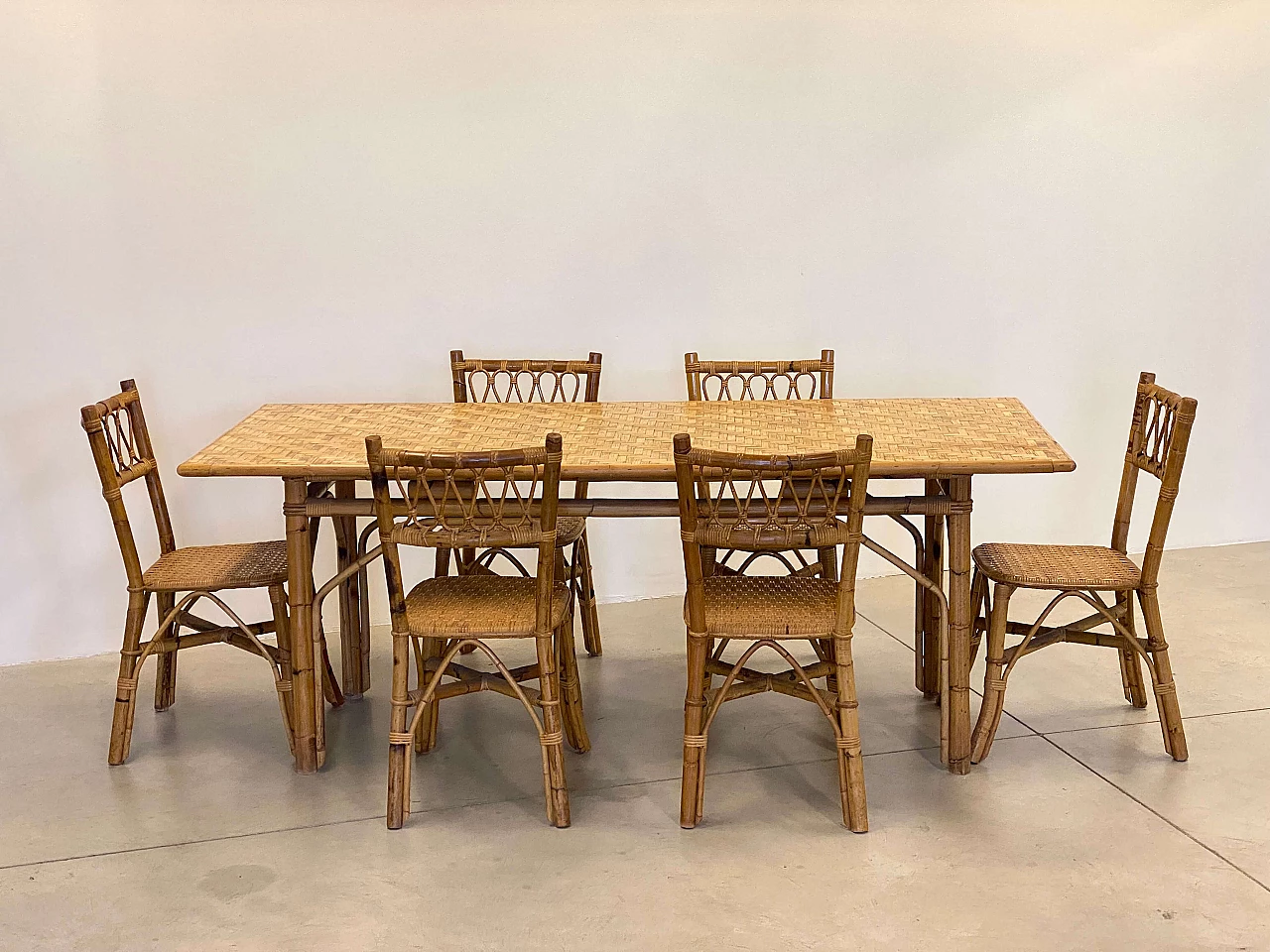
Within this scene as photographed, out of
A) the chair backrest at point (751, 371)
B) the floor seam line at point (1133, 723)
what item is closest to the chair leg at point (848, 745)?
the floor seam line at point (1133, 723)

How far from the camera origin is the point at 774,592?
121 inches

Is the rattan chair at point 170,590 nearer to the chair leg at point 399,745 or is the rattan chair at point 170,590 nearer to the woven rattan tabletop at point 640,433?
the woven rattan tabletop at point 640,433

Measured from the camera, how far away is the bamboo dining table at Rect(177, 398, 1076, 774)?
307 cm

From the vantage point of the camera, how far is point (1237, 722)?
139 inches

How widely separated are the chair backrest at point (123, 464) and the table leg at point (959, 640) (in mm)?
2153

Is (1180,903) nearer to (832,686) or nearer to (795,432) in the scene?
(832,686)

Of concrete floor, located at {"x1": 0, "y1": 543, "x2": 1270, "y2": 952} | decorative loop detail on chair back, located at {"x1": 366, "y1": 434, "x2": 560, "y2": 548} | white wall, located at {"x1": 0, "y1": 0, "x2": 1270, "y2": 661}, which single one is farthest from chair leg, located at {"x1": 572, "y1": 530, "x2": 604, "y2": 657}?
decorative loop detail on chair back, located at {"x1": 366, "y1": 434, "x2": 560, "y2": 548}

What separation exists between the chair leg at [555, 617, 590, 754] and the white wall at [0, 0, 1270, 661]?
4.57ft

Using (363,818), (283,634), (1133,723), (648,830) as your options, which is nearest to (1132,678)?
(1133,723)

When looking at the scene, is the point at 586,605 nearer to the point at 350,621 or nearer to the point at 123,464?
the point at 350,621

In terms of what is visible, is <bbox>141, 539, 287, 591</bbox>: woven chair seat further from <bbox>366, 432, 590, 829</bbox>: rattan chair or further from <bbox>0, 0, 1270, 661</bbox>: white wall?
<bbox>0, 0, 1270, 661</bbox>: white wall

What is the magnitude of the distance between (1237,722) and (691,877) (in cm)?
176

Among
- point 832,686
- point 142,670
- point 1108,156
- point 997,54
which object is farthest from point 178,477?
point 1108,156

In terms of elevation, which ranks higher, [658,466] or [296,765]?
[658,466]
